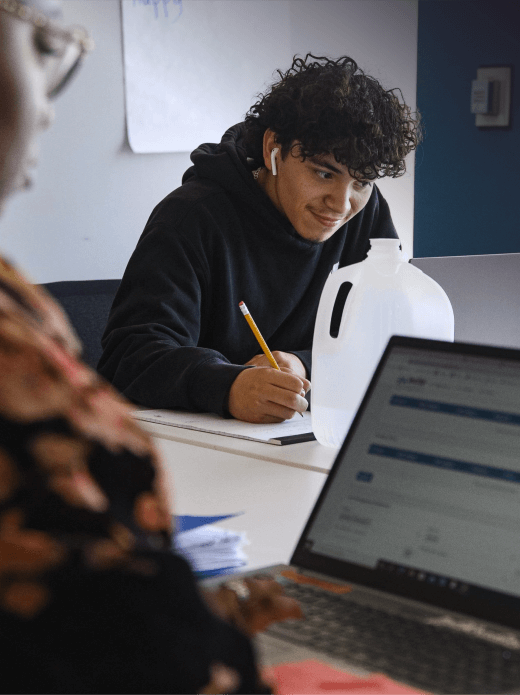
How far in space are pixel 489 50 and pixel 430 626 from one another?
8.97 ft

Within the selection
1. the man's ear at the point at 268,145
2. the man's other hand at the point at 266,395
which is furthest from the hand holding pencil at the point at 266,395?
the man's ear at the point at 268,145

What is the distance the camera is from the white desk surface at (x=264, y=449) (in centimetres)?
108

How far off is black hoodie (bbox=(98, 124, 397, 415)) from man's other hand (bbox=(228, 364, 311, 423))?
0.02 meters

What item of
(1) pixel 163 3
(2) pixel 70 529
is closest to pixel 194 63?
(1) pixel 163 3

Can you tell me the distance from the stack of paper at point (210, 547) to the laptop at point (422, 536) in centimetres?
6

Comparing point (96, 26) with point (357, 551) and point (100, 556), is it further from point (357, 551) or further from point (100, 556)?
point (100, 556)

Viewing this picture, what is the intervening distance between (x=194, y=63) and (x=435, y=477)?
2.22m

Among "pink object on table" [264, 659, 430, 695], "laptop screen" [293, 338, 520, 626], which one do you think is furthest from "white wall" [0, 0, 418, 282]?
"pink object on table" [264, 659, 430, 695]

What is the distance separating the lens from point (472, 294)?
1375 millimetres

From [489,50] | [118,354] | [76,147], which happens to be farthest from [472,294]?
[489,50]

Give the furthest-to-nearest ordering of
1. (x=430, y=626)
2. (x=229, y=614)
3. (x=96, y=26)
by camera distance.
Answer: (x=96, y=26) < (x=430, y=626) < (x=229, y=614)

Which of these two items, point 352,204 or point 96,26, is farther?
point 96,26

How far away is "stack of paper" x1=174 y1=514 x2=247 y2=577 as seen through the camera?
725 mm

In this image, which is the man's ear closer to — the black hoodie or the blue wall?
the black hoodie
